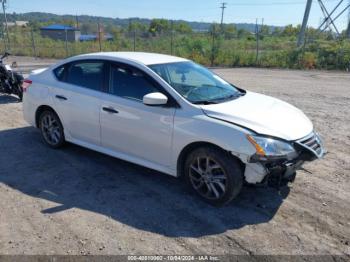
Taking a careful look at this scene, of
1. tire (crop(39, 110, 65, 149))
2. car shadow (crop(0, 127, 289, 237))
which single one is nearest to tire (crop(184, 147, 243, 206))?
car shadow (crop(0, 127, 289, 237))

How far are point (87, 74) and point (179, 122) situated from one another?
1.92 m

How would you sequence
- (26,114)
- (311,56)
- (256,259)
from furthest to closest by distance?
(311,56) < (26,114) < (256,259)

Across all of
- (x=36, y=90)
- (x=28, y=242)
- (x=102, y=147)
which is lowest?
(x=28, y=242)

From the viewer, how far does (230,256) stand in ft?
10.4

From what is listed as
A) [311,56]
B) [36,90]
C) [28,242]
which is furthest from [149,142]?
[311,56]

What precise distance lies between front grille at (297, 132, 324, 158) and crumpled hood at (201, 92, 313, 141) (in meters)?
0.05

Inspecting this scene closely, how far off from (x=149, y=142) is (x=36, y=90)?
8.54 feet

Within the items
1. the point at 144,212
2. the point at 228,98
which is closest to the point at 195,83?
the point at 228,98

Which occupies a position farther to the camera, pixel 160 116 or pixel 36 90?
pixel 36 90

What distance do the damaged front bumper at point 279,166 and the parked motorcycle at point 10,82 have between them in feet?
25.6

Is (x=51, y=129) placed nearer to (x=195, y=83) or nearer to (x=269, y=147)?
(x=195, y=83)

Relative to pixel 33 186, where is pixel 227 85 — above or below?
above

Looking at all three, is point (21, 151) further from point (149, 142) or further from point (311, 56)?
point (311, 56)

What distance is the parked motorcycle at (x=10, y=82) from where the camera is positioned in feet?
31.0
